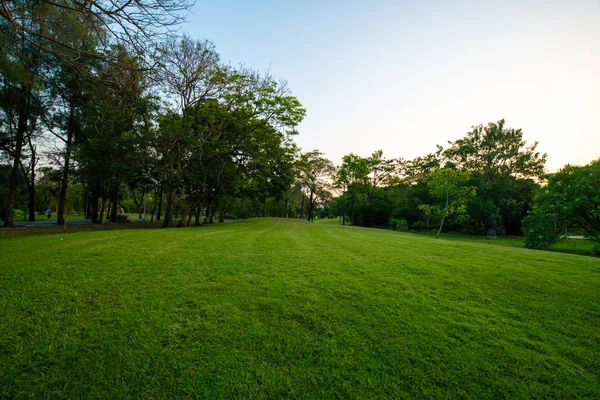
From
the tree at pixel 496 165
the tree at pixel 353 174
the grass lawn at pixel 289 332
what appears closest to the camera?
the grass lawn at pixel 289 332

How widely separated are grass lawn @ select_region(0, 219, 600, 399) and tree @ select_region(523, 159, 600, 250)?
16.9 metres

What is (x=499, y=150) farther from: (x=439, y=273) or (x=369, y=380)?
(x=369, y=380)

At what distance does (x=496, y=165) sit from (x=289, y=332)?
39.2 meters

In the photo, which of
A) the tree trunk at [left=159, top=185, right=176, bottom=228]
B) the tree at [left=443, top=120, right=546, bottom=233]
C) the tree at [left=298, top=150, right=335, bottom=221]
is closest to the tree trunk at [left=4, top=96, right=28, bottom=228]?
the tree trunk at [left=159, top=185, right=176, bottom=228]

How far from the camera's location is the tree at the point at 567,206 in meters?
15.1

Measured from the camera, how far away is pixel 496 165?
30.5 meters

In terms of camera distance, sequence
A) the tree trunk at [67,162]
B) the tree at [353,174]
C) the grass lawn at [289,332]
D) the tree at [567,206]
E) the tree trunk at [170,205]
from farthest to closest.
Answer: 1. the tree at [353,174]
2. the tree trunk at [67,162]
3. the tree trunk at [170,205]
4. the tree at [567,206]
5. the grass lawn at [289,332]

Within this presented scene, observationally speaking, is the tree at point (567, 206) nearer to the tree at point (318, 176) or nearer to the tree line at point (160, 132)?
the tree line at point (160, 132)

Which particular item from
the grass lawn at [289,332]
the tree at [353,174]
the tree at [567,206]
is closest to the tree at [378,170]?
the tree at [353,174]

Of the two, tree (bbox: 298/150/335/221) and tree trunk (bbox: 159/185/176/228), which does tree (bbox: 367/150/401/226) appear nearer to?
tree (bbox: 298/150/335/221)

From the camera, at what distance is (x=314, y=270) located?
15.9ft

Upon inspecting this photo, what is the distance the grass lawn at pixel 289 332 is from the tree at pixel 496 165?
28.9m

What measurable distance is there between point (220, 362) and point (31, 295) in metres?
3.20

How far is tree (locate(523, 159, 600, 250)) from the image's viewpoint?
15.1 metres
